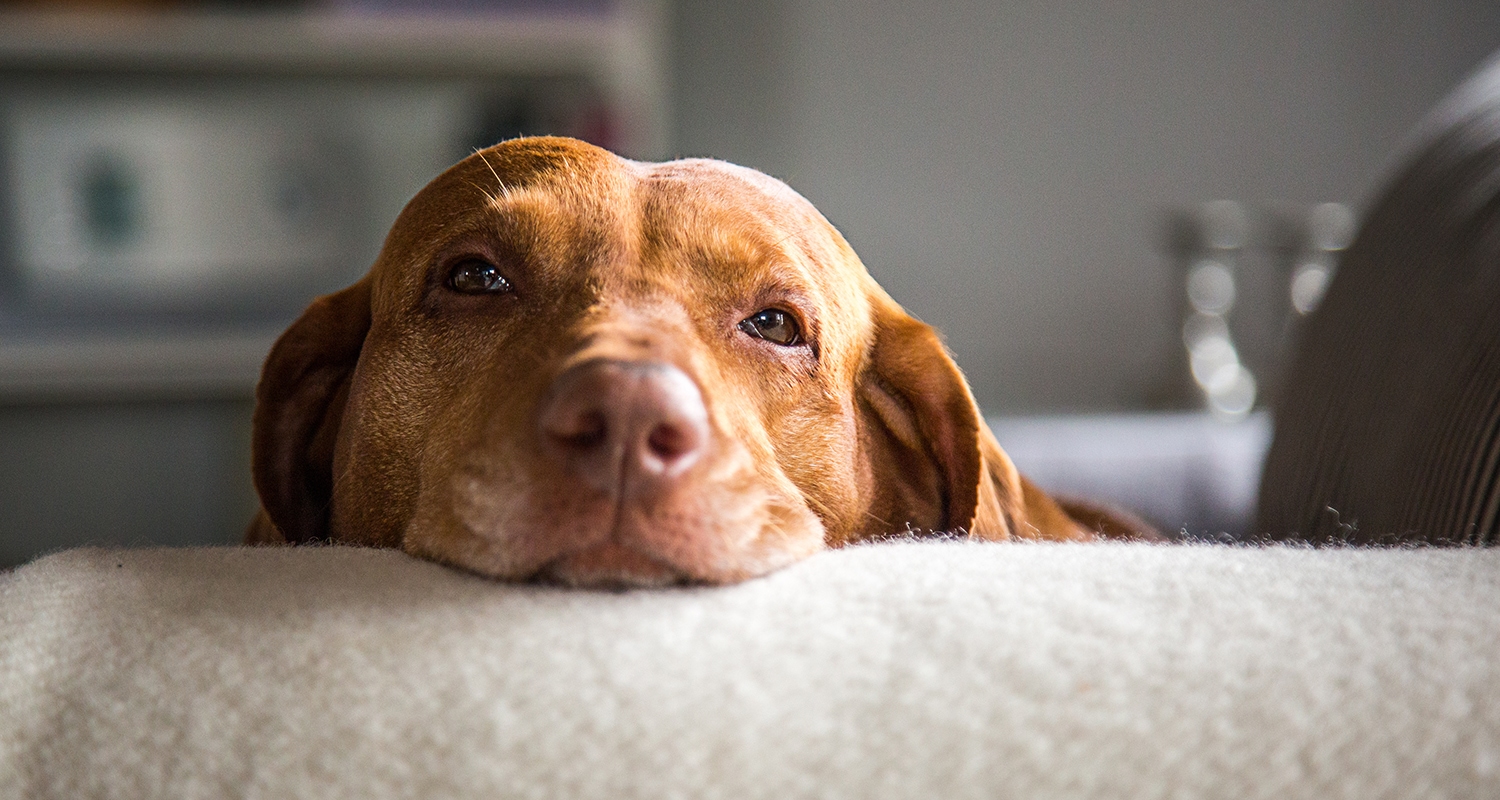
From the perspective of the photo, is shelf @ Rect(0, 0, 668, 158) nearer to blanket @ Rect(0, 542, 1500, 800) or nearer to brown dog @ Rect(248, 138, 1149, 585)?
brown dog @ Rect(248, 138, 1149, 585)

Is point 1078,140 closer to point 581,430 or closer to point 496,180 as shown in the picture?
point 496,180

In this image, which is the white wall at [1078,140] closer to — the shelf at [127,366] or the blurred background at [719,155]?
the blurred background at [719,155]

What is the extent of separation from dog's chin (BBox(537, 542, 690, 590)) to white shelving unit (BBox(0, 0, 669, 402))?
431 cm

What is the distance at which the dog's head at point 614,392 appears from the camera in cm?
94

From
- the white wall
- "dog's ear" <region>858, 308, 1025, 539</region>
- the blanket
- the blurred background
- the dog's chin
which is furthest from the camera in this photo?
the white wall

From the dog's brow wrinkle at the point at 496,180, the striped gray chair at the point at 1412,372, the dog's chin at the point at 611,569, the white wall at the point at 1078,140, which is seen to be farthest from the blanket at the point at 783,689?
the white wall at the point at 1078,140

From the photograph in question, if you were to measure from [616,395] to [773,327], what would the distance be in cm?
49

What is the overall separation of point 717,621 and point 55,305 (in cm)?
568

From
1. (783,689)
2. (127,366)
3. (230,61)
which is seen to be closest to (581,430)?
(783,689)

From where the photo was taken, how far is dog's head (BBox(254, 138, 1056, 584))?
94 centimetres

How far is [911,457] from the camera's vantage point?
1.55 m

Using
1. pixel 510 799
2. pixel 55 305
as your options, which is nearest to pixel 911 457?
pixel 510 799

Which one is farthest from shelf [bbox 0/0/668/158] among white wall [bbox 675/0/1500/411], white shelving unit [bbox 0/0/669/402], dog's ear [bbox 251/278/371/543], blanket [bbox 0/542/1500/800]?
blanket [bbox 0/542/1500/800]

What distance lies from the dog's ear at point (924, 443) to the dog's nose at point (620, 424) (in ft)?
1.94
